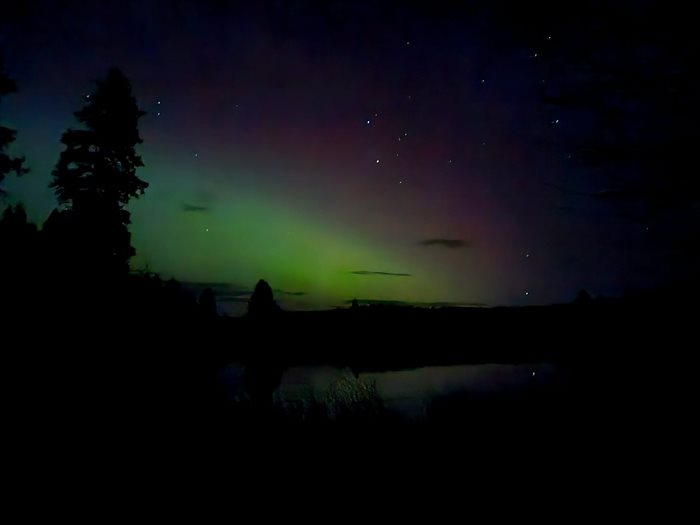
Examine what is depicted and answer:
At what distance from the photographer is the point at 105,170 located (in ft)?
A: 80.6

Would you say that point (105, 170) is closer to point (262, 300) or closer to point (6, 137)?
point (6, 137)

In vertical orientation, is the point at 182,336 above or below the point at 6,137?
below

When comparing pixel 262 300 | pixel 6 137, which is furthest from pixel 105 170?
pixel 262 300

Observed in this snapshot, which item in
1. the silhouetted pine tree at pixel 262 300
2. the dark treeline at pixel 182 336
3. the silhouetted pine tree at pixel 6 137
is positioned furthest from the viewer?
the silhouetted pine tree at pixel 262 300

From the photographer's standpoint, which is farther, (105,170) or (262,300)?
(262,300)

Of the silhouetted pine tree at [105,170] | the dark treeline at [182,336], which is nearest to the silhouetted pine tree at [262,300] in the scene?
the dark treeline at [182,336]

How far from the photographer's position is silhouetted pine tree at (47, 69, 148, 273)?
77.3 feet

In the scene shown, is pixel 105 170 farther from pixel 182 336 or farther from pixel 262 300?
pixel 262 300

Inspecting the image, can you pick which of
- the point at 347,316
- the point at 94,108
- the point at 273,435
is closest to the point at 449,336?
the point at 347,316

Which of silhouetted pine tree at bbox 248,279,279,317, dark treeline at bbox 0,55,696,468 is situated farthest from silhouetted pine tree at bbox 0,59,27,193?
silhouetted pine tree at bbox 248,279,279,317

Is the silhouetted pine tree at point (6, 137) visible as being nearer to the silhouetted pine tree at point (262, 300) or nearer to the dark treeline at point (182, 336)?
the dark treeline at point (182, 336)

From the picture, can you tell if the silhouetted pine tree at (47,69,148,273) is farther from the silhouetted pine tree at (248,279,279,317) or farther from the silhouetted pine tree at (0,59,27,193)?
the silhouetted pine tree at (248,279,279,317)

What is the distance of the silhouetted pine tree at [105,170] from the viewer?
77.3 ft

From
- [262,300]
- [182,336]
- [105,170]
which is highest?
[105,170]
